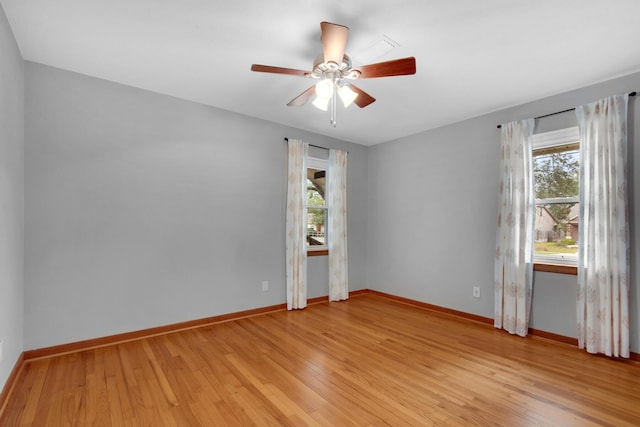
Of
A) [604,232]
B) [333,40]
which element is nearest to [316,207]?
[333,40]

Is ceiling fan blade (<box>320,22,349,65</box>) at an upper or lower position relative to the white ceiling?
lower

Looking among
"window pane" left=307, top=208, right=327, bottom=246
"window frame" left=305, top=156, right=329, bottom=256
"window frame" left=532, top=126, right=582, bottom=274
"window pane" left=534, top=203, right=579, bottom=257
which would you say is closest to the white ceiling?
"window frame" left=532, top=126, right=582, bottom=274

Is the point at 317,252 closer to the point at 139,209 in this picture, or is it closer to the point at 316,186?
the point at 316,186

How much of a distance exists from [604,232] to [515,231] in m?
0.73

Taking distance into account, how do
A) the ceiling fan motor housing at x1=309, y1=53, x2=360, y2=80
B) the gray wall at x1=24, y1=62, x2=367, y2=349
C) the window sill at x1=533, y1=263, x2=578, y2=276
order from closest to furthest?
the ceiling fan motor housing at x1=309, y1=53, x2=360, y2=80 → the gray wall at x1=24, y1=62, x2=367, y2=349 → the window sill at x1=533, y1=263, x2=578, y2=276

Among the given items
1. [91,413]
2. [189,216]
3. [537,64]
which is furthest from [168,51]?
[537,64]

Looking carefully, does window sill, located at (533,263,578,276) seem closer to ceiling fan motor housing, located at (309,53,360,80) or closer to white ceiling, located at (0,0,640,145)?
white ceiling, located at (0,0,640,145)

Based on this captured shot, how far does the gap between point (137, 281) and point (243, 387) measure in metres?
1.66

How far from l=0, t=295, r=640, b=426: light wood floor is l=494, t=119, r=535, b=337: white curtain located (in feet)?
0.98

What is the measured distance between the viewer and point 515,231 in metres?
3.33

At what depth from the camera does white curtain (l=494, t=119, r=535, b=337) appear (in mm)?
3252

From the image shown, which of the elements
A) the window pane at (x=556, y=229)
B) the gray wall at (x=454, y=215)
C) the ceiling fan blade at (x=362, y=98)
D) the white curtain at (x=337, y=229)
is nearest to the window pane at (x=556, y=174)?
the window pane at (x=556, y=229)

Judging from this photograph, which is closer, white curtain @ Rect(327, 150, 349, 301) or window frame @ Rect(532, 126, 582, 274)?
window frame @ Rect(532, 126, 582, 274)

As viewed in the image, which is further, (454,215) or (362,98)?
(454,215)
